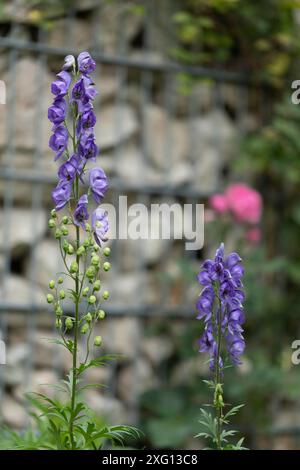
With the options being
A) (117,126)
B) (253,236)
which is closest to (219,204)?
(253,236)

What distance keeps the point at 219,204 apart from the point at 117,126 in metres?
0.71

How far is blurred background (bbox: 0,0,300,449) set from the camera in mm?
4086

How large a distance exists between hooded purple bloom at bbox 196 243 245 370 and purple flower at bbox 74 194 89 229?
295 mm

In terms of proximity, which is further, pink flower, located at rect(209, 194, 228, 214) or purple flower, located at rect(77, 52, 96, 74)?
pink flower, located at rect(209, 194, 228, 214)

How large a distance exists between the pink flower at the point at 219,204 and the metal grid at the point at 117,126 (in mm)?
253

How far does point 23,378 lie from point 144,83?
173 centimetres

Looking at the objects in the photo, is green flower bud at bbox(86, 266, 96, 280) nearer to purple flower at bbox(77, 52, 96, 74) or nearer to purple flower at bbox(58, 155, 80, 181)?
purple flower at bbox(58, 155, 80, 181)

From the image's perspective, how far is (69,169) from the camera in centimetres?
179

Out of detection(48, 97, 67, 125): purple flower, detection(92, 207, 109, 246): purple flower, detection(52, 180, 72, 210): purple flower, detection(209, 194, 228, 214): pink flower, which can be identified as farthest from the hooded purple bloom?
detection(209, 194, 228, 214): pink flower

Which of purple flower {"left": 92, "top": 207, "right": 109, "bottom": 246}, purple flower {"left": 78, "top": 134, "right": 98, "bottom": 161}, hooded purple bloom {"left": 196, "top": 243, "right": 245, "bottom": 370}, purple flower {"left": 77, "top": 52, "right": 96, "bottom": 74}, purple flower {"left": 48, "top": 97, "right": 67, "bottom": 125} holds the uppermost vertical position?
purple flower {"left": 77, "top": 52, "right": 96, "bottom": 74}

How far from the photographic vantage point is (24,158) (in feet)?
13.6
